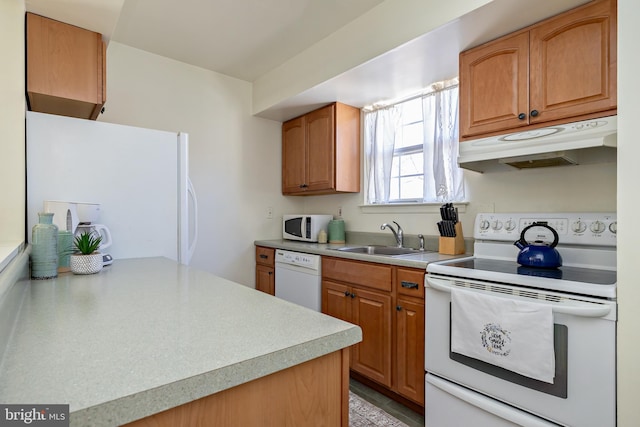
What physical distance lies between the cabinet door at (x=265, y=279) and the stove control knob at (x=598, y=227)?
7.71 ft

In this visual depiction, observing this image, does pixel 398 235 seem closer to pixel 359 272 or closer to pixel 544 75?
pixel 359 272

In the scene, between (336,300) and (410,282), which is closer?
(410,282)

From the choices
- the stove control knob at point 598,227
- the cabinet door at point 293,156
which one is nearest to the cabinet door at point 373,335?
the stove control knob at point 598,227

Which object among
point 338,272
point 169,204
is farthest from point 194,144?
point 338,272

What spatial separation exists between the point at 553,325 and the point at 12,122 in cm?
242

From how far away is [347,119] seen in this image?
3123 millimetres

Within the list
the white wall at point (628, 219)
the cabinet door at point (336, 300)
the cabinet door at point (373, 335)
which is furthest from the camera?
the cabinet door at point (336, 300)

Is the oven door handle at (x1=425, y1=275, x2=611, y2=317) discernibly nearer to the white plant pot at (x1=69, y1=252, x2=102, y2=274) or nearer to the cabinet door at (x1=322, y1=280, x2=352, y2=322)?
the cabinet door at (x1=322, y1=280, x2=352, y2=322)

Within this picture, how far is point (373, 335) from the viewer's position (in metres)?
2.22

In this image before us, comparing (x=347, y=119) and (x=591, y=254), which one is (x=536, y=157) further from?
(x=347, y=119)

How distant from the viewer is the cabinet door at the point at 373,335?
6.99 feet

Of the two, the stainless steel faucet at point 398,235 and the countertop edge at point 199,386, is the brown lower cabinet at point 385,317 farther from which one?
the countertop edge at point 199,386

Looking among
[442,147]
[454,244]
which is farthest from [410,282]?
[442,147]

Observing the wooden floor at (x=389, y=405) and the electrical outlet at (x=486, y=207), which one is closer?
the wooden floor at (x=389, y=405)
